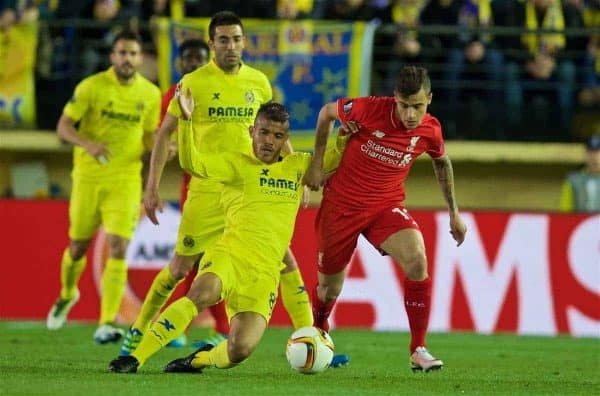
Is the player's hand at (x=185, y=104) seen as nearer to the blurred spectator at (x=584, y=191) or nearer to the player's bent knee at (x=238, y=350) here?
the player's bent knee at (x=238, y=350)

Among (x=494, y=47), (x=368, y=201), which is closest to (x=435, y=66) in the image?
(x=494, y=47)

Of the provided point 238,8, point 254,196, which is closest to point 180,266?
point 254,196

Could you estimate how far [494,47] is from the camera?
56.1 feet

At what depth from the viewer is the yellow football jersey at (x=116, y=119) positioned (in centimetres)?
1167

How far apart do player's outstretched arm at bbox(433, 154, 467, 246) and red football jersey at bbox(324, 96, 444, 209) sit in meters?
0.10

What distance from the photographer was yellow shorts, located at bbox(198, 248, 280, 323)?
8.23 meters

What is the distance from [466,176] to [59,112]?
513 centimetres

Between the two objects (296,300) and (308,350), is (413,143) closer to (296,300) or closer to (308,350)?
(296,300)

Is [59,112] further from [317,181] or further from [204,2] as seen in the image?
[317,181]

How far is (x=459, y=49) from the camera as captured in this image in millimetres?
16891

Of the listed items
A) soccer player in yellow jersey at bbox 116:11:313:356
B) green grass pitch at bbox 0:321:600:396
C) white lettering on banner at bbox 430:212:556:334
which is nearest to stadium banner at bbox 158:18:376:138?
white lettering on banner at bbox 430:212:556:334

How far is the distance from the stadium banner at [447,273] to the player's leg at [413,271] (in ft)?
16.7

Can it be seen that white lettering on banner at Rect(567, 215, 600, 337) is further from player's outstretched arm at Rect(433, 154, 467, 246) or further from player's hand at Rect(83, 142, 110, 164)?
player's hand at Rect(83, 142, 110, 164)

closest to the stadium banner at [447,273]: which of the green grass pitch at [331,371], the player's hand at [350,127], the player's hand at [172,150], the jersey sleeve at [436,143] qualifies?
the green grass pitch at [331,371]
